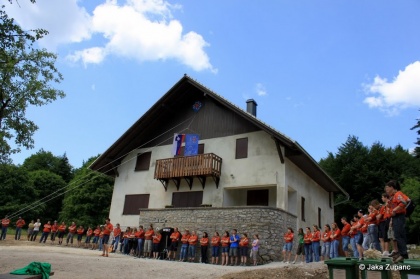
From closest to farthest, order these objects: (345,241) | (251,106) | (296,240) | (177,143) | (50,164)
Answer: (345,241) → (296,240) → (177,143) → (251,106) → (50,164)

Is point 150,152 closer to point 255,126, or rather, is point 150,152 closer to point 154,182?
point 154,182

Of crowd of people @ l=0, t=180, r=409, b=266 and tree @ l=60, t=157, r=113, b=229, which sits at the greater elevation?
tree @ l=60, t=157, r=113, b=229

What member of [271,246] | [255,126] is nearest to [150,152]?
[255,126]

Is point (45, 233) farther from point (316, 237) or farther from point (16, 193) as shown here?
point (16, 193)

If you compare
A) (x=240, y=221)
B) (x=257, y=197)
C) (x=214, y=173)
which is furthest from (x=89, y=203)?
(x=240, y=221)

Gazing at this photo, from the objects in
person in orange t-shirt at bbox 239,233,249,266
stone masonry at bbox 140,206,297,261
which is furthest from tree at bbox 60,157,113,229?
person in orange t-shirt at bbox 239,233,249,266

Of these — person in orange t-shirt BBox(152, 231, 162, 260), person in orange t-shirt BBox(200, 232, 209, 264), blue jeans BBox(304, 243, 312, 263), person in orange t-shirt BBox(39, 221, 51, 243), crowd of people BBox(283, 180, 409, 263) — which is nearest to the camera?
crowd of people BBox(283, 180, 409, 263)

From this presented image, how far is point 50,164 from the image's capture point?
57.9m

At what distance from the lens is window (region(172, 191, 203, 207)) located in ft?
69.3

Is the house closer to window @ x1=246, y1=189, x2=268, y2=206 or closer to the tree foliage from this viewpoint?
window @ x1=246, y1=189, x2=268, y2=206

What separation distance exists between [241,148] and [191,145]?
3083mm

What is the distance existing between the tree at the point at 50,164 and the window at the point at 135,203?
1395 inches

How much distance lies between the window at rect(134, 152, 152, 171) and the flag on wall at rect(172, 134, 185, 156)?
2.77 m

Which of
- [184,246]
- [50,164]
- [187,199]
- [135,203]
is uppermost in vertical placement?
[50,164]
